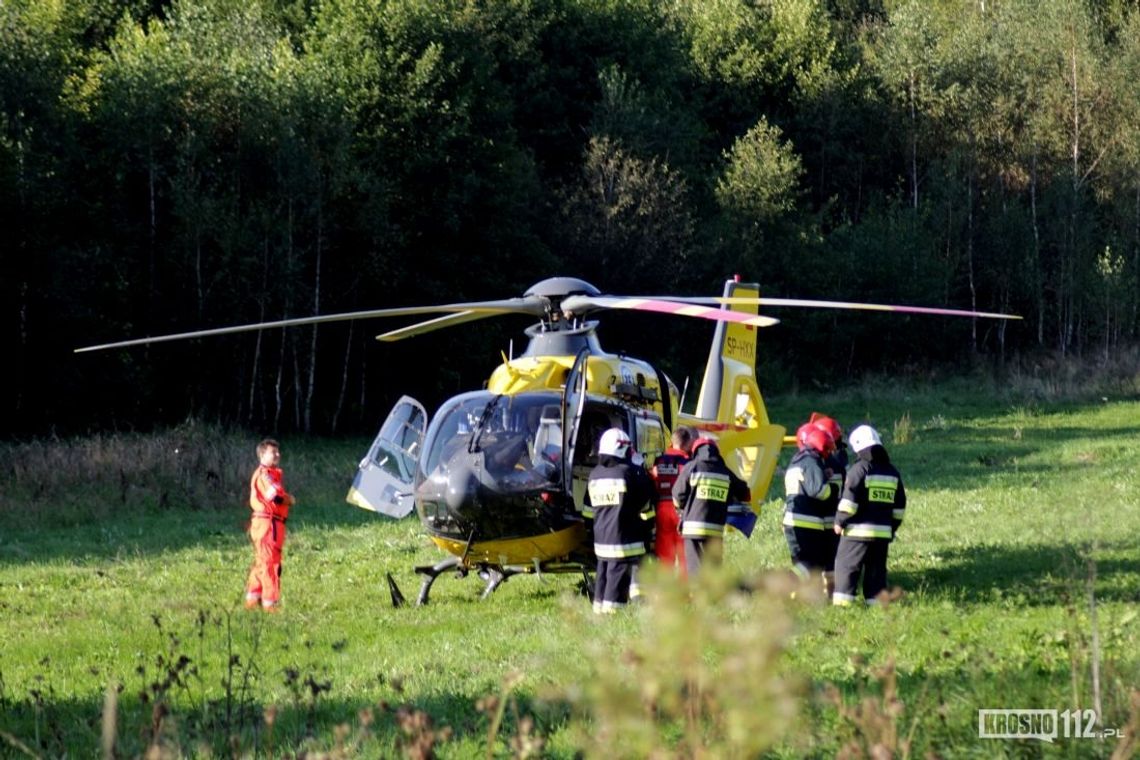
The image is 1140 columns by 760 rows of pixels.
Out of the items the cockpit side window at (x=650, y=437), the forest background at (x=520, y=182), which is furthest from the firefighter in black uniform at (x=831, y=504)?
the forest background at (x=520, y=182)

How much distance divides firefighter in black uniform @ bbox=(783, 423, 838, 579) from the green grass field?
3.03ft

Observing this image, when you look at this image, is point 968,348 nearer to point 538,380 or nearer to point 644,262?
point 644,262

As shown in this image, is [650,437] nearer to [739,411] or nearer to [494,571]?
[494,571]

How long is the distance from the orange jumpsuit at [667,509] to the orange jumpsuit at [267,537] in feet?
11.2

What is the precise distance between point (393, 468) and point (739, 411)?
442cm

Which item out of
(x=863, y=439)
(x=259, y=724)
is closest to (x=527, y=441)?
(x=863, y=439)

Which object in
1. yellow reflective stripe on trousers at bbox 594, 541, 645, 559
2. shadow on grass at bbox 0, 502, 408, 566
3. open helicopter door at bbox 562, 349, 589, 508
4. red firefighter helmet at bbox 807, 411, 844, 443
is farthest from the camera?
shadow on grass at bbox 0, 502, 408, 566

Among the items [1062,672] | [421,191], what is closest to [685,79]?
[421,191]

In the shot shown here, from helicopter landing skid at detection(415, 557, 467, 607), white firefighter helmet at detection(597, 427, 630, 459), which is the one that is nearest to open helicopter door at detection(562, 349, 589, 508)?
white firefighter helmet at detection(597, 427, 630, 459)

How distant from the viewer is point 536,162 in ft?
163

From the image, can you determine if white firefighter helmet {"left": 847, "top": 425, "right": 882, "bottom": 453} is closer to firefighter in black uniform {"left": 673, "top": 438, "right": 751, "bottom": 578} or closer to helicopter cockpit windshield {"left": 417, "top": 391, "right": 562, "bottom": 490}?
firefighter in black uniform {"left": 673, "top": 438, "right": 751, "bottom": 578}

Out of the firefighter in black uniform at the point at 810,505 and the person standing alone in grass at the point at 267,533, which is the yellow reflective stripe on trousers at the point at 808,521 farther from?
the person standing alone in grass at the point at 267,533

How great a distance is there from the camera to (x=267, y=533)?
1327cm

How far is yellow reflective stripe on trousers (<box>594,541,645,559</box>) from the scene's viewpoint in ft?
38.5
